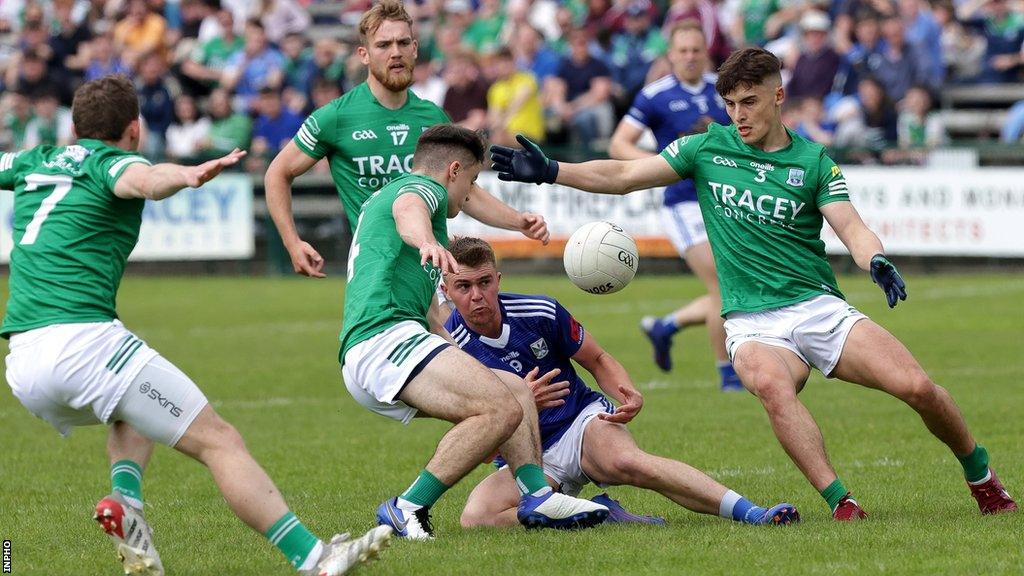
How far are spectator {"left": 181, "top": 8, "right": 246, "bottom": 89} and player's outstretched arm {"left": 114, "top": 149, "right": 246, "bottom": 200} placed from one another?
20.4 meters

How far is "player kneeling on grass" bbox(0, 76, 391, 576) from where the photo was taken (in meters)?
5.96

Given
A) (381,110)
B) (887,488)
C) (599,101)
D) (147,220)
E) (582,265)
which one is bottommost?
(147,220)

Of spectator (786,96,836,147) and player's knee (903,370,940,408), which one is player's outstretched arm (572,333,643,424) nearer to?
player's knee (903,370,940,408)

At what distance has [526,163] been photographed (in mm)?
7570

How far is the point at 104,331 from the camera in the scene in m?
6.11

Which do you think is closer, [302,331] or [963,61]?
[302,331]

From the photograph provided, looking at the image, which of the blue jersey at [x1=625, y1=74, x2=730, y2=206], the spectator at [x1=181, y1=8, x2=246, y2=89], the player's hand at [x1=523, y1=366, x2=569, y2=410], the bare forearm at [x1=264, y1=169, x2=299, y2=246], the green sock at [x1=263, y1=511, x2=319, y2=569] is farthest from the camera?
the spectator at [x1=181, y1=8, x2=246, y2=89]

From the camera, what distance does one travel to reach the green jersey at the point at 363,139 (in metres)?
8.77

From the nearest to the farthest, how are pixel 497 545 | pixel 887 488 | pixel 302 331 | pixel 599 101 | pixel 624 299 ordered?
1. pixel 497 545
2. pixel 887 488
3. pixel 302 331
4. pixel 624 299
5. pixel 599 101

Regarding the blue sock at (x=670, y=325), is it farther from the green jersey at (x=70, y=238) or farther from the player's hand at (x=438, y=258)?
the green jersey at (x=70, y=238)

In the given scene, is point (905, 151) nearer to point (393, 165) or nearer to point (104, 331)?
point (393, 165)

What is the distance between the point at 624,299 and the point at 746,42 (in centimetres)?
614

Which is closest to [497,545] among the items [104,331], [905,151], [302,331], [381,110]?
[104,331]

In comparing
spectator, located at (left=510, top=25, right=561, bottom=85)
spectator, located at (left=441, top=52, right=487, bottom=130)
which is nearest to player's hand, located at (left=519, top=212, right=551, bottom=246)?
spectator, located at (left=441, top=52, right=487, bottom=130)
